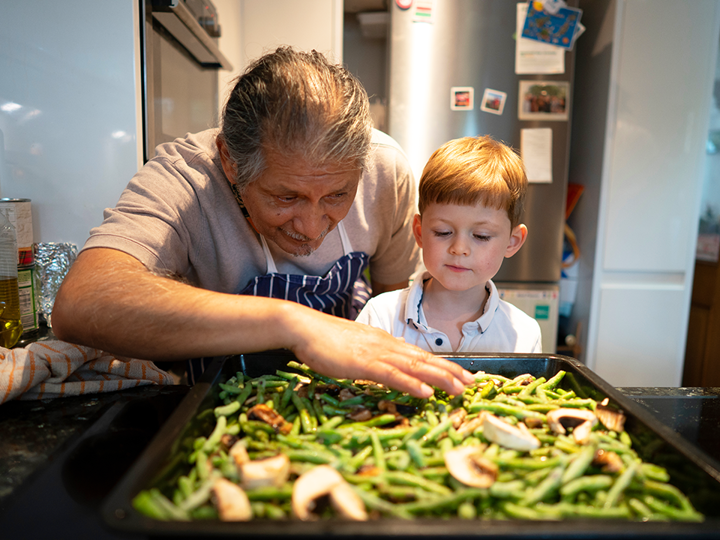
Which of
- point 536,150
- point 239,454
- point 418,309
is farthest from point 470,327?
point 536,150

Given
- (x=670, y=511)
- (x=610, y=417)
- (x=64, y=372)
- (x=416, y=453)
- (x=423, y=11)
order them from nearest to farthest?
1. (x=670, y=511)
2. (x=416, y=453)
3. (x=610, y=417)
4. (x=64, y=372)
5. (x=423, y=11)

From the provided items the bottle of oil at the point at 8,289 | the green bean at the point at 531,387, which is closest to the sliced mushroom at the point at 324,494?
the green bean at the point at 531,387

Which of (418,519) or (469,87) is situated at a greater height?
(469,87)

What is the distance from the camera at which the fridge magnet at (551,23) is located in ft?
8.91

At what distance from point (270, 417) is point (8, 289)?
43.9 inches

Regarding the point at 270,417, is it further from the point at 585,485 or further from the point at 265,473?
the point at 585,485

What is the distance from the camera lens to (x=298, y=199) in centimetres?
126

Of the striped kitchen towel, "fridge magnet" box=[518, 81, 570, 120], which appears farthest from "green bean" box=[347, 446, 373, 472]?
"fridge magnet" box=[518, 81, 570, 120]

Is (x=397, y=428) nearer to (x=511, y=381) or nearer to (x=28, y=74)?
(x=511, y=381)

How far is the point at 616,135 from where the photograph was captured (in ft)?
9.13

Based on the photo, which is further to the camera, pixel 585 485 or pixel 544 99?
pixel 544 99

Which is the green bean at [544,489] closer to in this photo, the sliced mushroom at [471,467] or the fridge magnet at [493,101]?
the sliced mushroom at [471,467]

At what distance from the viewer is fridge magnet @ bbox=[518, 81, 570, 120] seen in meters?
2.78

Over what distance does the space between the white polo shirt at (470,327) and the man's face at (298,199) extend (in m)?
0.30
